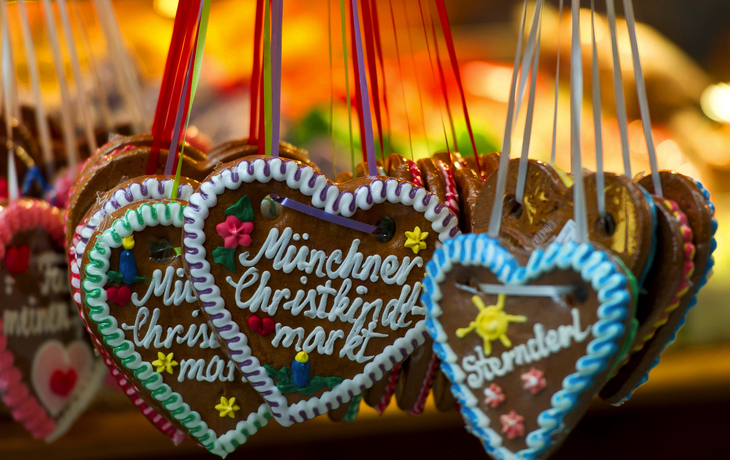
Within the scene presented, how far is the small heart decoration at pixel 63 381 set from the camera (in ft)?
2.63

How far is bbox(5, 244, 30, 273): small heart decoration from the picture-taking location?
2.40 feet

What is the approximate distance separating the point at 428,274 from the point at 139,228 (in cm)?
26

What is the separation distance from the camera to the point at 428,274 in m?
0.49

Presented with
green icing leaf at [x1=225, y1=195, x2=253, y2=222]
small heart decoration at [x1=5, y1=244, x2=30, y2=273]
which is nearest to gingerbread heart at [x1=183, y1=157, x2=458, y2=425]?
green icing leaf at [x1=225, y1=195, x2=253, y2=222]

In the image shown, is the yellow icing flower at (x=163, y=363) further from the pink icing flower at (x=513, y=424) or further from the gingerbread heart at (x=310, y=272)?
the pink icing flower at (x=513, y=424)

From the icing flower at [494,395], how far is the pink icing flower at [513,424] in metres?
0.01

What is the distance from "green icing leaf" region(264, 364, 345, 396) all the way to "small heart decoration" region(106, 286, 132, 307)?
0.14 m

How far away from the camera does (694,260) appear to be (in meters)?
0.49

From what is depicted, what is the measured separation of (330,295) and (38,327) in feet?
1.46

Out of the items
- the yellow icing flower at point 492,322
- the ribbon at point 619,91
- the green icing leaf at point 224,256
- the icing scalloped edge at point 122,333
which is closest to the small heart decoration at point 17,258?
the icing scalloped edge at point 122,333

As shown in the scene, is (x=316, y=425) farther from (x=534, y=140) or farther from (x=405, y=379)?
(x=534, y=140)

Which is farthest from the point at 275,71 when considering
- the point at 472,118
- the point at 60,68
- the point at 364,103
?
the point at 472,118

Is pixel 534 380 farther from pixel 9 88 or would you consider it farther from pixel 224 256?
pixel 9 88

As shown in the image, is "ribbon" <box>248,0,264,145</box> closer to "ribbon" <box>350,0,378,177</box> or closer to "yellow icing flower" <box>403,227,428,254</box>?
"ribbon" <box>350,0,378,177</box>
